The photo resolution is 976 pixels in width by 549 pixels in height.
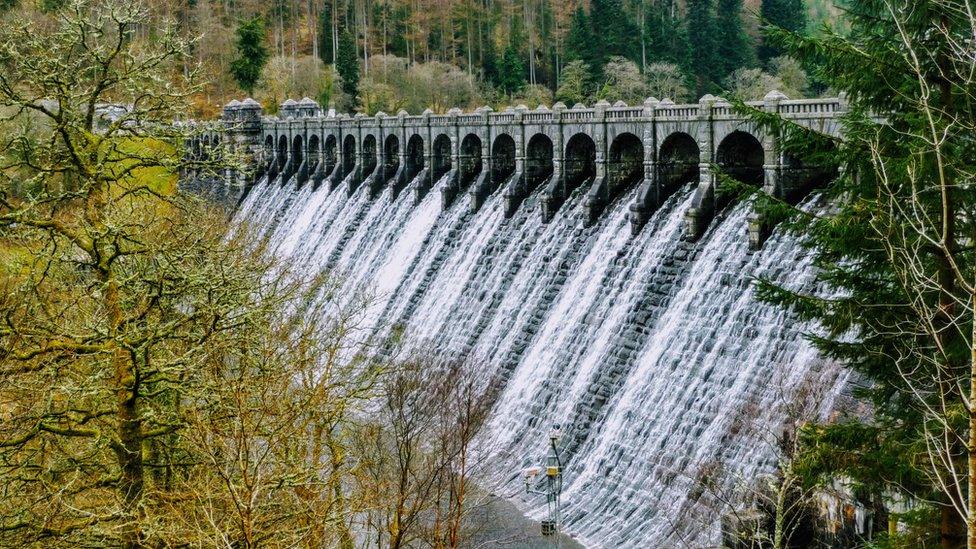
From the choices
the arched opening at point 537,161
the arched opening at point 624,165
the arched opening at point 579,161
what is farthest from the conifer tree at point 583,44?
the arched opening at point 624,165

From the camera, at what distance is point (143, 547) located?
1571 cm

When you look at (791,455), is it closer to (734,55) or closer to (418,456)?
(418,456)

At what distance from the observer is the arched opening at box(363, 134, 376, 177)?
236 feet

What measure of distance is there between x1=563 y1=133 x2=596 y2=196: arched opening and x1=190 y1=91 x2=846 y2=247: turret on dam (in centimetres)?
4

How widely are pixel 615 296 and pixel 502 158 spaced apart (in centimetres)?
1779

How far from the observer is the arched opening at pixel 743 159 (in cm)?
3703

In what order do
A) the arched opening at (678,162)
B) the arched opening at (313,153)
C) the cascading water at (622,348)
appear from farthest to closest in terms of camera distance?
the arched opening at (313,153)
the arched opening at (678,162)
the cascading water at (622,348)

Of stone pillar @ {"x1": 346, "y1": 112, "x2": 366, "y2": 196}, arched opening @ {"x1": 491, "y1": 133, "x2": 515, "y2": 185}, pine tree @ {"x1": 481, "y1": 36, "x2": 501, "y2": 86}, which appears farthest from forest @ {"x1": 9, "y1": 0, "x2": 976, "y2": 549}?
pine tree @ {"x1": 481, "y1": 36, "x2": 501, "y2": 86}

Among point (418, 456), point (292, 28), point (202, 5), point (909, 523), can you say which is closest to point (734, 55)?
point (292, 28)

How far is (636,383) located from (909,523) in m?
17.1

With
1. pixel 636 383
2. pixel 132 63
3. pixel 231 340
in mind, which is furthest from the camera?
pixel 636 383

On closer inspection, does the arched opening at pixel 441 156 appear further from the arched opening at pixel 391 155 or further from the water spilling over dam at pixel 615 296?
the arched opening at pixel 391 155

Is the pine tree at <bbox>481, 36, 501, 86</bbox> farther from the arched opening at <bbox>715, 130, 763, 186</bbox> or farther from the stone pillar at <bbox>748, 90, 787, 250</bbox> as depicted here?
the stone pillar at <bbox>748, 90, 787, 250</bbox>

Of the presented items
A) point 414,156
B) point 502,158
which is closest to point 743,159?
point 502,158
